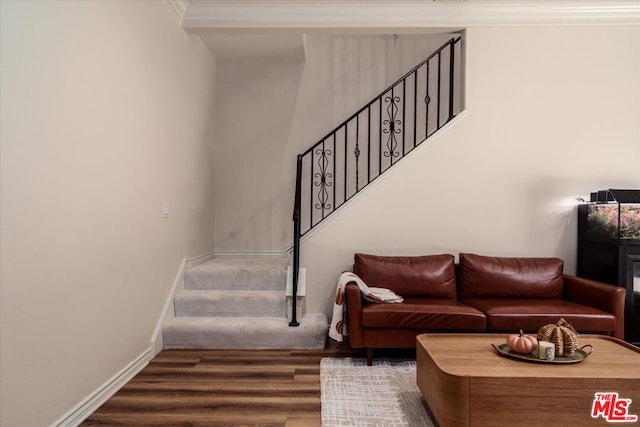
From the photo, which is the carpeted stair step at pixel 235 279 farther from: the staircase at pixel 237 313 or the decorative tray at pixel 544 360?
the decorative tray at pixel 544 360

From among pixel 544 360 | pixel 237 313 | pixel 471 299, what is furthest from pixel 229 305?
pixel 544 360

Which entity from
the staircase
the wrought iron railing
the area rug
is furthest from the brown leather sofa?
the wrought iron railing

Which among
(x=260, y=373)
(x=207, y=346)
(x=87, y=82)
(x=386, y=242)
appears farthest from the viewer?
(x=386, y=242)

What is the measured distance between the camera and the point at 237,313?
391 cm

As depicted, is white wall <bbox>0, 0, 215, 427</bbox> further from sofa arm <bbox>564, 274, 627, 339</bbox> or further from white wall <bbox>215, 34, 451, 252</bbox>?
sofa arm <bbox>564, 274, 627, 339</bbox>

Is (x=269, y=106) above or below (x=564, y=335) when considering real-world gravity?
above

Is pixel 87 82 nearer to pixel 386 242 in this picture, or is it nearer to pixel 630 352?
pixel 386 242

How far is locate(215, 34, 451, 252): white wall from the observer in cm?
527

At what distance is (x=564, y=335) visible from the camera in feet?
7.47

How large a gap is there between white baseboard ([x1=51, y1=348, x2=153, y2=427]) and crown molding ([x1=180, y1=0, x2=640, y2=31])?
3.13 m

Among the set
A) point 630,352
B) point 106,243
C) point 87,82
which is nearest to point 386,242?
point 630,352

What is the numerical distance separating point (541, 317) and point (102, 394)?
3.14 metres

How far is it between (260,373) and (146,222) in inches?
57.9

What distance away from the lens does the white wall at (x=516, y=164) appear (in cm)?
413
